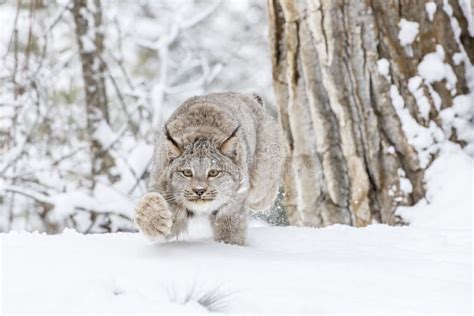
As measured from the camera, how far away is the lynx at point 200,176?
12.3 feet

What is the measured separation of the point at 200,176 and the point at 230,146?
0.28 meters

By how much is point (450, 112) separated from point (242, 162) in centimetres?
210

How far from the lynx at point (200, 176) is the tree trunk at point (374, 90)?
4.60 feet

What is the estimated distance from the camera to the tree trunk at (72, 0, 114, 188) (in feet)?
26.9

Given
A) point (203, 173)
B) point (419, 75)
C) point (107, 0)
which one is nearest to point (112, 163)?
point (107, 0)

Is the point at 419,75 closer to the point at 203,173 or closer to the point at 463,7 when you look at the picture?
the point at 463,7

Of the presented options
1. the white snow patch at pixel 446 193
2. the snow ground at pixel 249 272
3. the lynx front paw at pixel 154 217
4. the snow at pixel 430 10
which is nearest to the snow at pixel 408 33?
the snow at pixel 430 10

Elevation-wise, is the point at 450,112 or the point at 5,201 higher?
the point at 450,112

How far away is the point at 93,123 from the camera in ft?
26.4

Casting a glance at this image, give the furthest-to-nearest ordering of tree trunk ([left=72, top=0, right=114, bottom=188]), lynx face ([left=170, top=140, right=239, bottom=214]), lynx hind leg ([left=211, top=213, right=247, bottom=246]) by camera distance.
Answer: tree trunk ([left=72, top=0, right=114, bottom=188]) → lynx hind leg ([left=211, top=213, right=247, bottom=246]) → lynx face ([left=170, top=140, right=239, bottom=214])

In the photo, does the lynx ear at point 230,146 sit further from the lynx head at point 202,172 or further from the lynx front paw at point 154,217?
the lynx front paw at point 154,217

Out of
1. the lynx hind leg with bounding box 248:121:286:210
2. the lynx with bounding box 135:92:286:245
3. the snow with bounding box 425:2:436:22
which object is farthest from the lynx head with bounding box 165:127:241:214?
the snow with bounding box 425:2:436:22

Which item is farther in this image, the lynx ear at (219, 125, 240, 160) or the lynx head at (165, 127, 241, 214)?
the lynx ear at (219, 125, 240, 160)

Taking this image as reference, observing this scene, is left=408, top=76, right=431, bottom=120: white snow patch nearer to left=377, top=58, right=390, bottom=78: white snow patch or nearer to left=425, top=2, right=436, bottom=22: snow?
left=377, top=58, right=390, bottom=78: white snow patch
